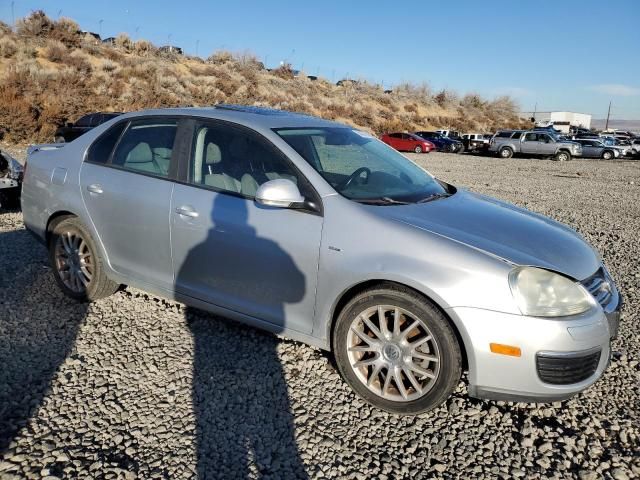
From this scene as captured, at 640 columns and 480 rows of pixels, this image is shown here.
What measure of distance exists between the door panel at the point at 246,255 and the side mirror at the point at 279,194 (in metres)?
0.10

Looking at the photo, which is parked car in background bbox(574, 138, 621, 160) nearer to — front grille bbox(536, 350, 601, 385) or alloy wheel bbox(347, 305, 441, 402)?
front grille bbox(536, 350, 601, 385)

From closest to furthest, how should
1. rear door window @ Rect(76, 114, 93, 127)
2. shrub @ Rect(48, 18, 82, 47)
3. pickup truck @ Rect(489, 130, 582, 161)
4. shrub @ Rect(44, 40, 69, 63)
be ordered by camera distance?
rear door window @ Rect(76, 114, 93, 127) → pickup truck @ Rect(489, 130, 582, 161) → shrub @ Rect(44, 40, 69, 63) → shrub @ Rect(48, 18, 82, 47)

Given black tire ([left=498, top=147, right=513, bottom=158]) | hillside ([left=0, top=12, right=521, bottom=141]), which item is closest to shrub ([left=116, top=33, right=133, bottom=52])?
hillside ([left=0, top=12, right=521, bottom=141])

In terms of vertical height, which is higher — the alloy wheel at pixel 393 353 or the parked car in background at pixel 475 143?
the parked car in background at pixel 475 143

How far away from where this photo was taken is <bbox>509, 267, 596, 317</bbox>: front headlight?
2.51 m

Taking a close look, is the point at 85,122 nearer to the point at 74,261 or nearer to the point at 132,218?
the point at 74,261

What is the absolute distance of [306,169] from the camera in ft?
10.4

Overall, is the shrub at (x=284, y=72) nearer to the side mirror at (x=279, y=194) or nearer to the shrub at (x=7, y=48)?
the shrub at (x=7, y=48)

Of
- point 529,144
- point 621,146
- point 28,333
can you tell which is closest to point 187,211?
point 28,333

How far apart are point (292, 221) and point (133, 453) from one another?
1506 mm

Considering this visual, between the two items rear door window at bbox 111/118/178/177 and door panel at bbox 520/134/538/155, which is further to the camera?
door panel at bbox 520/134/538/155

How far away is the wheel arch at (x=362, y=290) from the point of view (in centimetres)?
263

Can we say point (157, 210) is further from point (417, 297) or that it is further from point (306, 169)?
point (417, 297)

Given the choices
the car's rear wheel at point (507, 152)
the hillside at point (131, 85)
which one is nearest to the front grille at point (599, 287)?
the hillside at point (131, 85)
